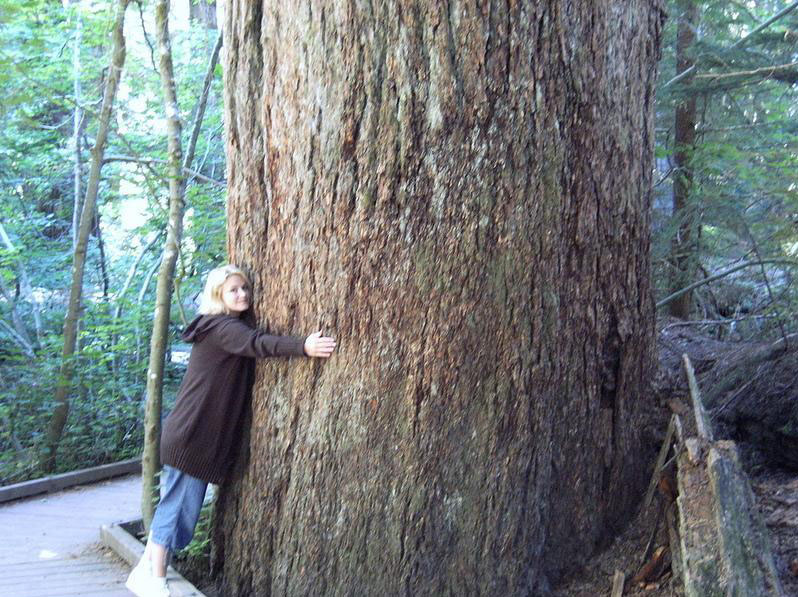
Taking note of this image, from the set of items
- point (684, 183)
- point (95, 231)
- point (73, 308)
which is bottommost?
point (73, 308)

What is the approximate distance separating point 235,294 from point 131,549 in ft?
7.05

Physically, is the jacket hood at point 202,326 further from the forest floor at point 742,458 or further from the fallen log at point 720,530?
the fallen log at point 720,530

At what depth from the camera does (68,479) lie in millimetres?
7676

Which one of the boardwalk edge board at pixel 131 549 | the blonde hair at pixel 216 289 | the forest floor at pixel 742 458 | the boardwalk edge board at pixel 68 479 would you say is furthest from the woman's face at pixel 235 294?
Result: the boardwalk edge board at pixel 68 479

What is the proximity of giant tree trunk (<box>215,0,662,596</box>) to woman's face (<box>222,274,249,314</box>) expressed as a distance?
0.38 ft

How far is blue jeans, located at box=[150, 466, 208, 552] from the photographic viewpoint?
168 inches

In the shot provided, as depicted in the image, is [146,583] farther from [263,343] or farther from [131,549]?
[263,343]

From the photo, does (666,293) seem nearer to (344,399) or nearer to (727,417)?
(727,417)

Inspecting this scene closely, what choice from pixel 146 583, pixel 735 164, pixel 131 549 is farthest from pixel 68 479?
pixel 735 164

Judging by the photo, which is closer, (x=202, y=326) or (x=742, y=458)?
(x=202, y=326)

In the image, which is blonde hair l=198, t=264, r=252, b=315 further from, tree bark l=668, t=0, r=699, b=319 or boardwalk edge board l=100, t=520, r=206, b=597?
tree bark l=668, t=0, r=699, b=319

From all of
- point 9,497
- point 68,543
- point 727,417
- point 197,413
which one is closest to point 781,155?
point 727,417

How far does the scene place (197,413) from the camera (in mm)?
4141

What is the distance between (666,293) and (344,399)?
529 cm
